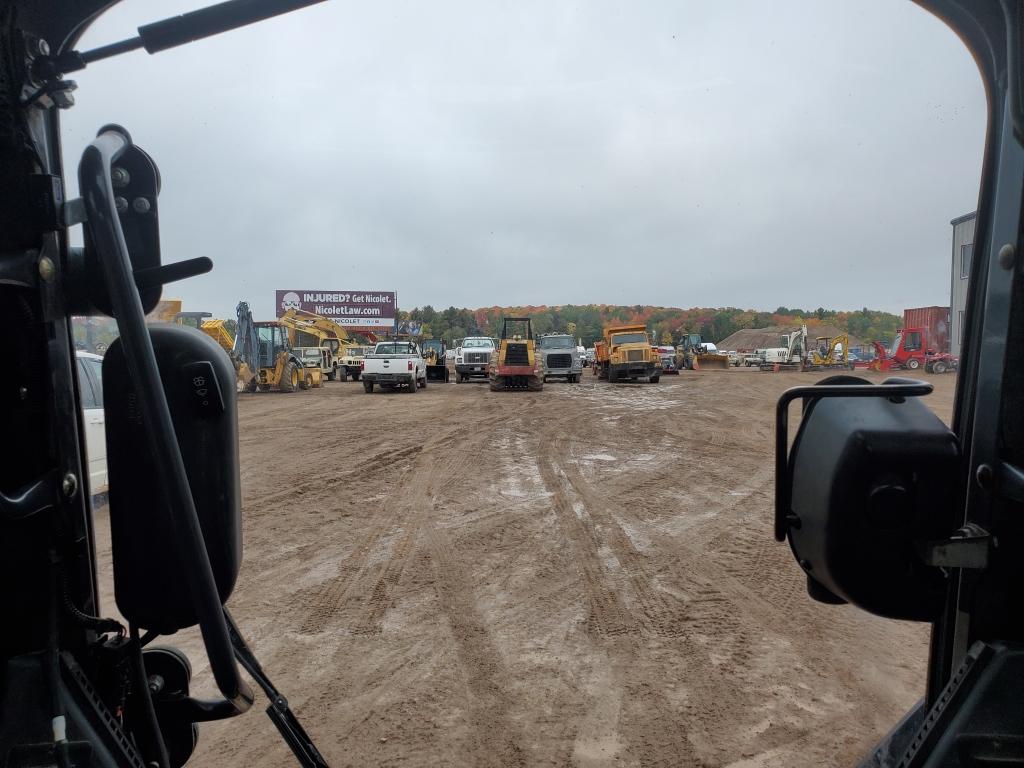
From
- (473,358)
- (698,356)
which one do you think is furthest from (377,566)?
(698,356)

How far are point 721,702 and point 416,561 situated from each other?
290 cm

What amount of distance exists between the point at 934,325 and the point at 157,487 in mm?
1959

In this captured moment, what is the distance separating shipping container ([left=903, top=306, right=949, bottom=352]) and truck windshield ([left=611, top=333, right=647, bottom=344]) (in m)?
27.7

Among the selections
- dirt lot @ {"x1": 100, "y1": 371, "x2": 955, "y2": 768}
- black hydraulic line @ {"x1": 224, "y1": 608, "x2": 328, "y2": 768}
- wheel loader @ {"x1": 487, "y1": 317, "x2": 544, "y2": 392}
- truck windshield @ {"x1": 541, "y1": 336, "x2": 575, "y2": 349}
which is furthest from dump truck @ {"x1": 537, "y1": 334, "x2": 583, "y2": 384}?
black hydraulic line @ {"x1": 224, "y1": 608, "x2": 328, "y2": 768}

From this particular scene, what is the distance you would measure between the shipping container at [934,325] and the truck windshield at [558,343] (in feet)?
89.2

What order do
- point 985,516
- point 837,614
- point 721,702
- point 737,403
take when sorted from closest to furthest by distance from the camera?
point 985,516 < point 721,702 < point 837,614 < point 737,403

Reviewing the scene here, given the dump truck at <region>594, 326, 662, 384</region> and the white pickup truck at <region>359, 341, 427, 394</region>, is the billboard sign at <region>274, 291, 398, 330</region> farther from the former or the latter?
the white pickup truck at <region>359, 341, 427, 394</region>

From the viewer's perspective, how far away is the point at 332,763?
9.35 ft

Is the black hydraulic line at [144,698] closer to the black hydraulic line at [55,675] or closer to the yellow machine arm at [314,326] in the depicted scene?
the black hydraulic line at [55,675]

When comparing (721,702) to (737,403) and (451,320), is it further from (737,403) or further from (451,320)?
(451,320)

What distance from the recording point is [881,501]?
47.6 inches

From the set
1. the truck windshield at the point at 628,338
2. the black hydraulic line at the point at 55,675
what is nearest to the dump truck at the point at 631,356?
the truck windshield at the point at 628,338

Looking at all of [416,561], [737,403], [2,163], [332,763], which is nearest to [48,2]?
[2,163]

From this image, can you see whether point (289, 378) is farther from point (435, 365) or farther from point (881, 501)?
point (881, 501)
